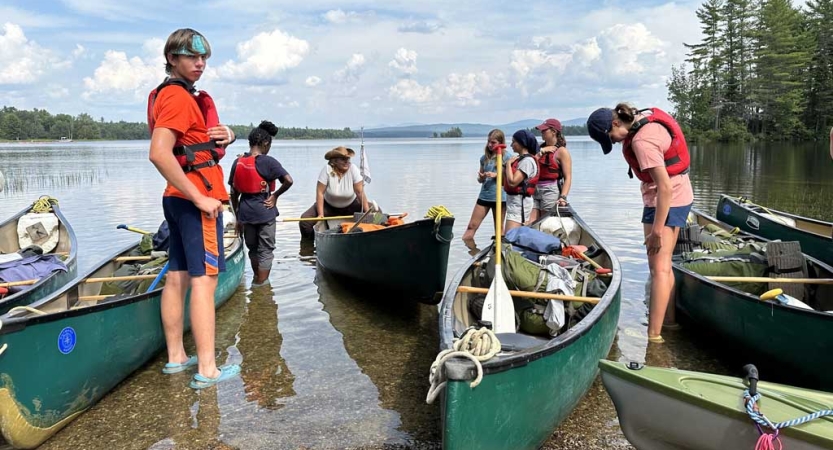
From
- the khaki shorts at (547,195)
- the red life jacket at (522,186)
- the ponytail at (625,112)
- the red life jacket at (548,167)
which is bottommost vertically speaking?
the khaki shorts at (547,195)

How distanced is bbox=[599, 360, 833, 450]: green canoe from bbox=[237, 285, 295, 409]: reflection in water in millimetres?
2381

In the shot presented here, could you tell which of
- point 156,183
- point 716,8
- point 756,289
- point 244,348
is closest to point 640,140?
point 756,289

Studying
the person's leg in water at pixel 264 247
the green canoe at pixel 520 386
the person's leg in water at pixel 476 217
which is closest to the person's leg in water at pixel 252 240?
the person's leg in water at pixel 264 247

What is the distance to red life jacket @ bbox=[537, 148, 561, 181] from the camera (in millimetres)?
8039

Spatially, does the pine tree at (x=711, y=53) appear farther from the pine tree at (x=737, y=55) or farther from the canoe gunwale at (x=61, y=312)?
the canoe gunwale at (x=61, y=312)

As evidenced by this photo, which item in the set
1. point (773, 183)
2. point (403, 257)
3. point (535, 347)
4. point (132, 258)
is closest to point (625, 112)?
point (535, 347)

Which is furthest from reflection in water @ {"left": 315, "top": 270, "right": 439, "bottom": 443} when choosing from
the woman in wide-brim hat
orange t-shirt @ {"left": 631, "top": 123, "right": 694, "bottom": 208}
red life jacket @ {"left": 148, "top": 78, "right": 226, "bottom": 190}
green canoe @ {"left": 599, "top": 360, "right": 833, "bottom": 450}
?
orange t-shirt @ {"left": 631, "top": 123, "right": 694, "bottom": 208}

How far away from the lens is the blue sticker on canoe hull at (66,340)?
344 centimetres

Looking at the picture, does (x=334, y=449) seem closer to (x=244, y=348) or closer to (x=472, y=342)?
(x=472, y=342)

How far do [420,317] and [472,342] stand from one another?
330cm

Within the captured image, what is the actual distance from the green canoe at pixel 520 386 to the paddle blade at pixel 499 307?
30 cm

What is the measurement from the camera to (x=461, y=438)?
8.91 ft

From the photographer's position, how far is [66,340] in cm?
348

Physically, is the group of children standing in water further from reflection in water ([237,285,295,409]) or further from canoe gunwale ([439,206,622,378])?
reflection in water ([237,285,295,409])
